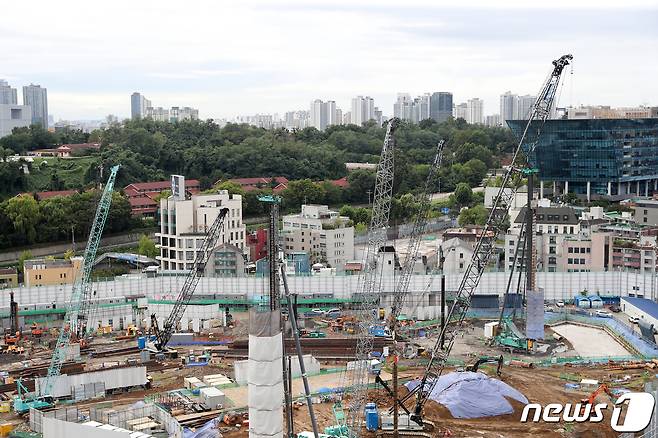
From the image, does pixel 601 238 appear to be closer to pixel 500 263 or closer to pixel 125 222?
pixel 500 263

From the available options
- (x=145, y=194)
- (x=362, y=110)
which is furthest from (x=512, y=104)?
(x=145, y=194)

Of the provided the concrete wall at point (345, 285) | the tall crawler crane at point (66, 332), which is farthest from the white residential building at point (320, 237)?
the tall crawler crane at point (66, 332)

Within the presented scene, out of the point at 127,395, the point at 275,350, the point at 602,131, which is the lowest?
the point at 127,395

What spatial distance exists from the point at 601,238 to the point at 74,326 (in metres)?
22.2

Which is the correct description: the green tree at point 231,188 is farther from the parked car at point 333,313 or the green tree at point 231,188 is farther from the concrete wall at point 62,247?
the parked car at point 333,313

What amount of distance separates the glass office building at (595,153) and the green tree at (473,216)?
836cm

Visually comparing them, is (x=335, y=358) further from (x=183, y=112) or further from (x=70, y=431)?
(x=183, y=112)

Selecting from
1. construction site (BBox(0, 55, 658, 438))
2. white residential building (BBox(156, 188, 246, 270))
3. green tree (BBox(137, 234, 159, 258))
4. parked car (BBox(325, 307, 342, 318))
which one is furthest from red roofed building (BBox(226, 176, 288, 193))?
parked car (BBox(325, 307, 342, 318))

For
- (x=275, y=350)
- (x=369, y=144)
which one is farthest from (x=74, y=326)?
(x=369, y=144)

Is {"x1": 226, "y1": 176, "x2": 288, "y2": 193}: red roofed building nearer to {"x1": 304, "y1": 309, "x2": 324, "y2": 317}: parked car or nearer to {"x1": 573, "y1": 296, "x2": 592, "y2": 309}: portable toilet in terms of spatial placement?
{"x1": 304, "y1": 309, "x2": 324, "y2": 317}: parked car

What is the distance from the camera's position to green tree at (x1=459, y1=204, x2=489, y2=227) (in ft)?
175

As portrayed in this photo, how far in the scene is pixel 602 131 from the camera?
61.1m

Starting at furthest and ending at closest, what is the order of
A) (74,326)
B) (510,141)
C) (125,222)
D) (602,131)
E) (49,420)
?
1. (510,141)
2. (602,131)
3. (125,222)
4. (74,326)
5. (49,420)

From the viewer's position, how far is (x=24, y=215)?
4497 centimetres
